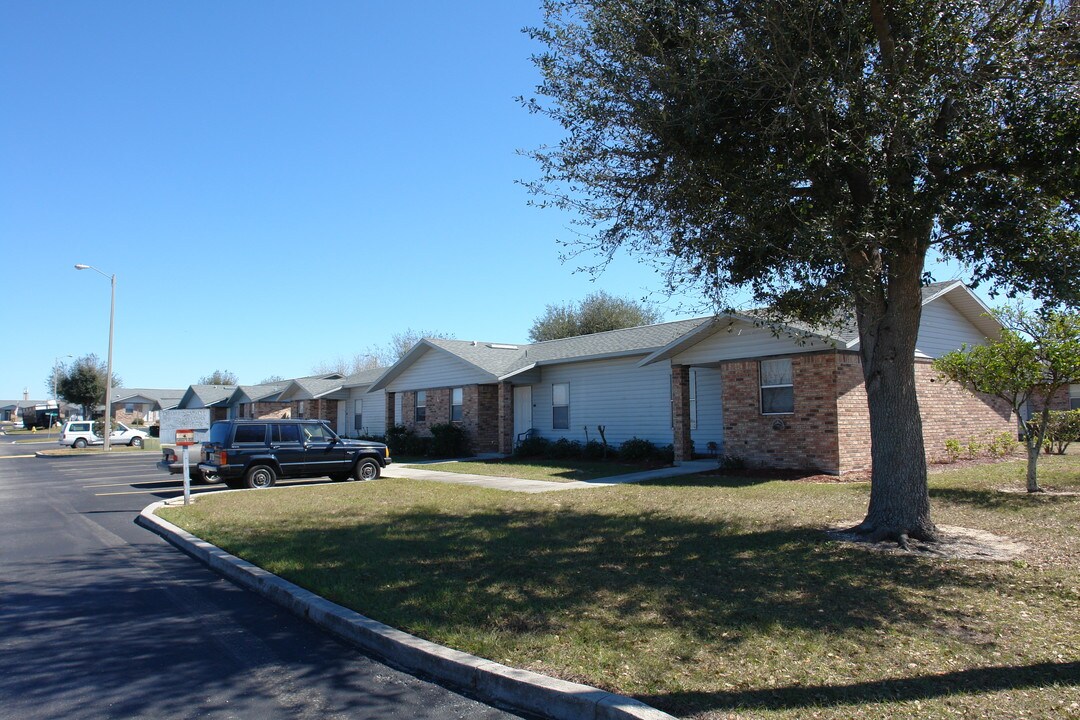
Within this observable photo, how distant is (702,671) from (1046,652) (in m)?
2.31

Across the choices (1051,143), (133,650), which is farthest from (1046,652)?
(133,650)

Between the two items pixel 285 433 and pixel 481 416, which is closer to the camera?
pixel 285 433

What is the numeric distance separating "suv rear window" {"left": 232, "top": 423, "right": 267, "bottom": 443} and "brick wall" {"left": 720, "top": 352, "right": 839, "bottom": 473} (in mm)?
10656

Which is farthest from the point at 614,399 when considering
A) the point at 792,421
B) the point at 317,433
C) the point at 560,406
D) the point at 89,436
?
the point at 89,436

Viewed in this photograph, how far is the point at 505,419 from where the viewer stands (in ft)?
85.1

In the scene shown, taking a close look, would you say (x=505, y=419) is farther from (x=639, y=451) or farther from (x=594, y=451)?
(x=639, y=451)

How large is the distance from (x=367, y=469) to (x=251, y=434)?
3.06 metres

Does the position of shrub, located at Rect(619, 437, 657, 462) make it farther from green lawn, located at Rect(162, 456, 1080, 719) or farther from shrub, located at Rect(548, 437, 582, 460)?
green lawn, located at Rect(162, 456, 1080, 719)

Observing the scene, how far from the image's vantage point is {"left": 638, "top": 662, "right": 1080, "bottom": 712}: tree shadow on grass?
4.45 meters

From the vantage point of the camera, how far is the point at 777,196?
28.2 feet

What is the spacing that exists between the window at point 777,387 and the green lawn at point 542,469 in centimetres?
373

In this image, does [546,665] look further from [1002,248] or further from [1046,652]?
[1002,248]

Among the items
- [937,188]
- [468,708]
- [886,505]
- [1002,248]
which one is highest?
[937,188]

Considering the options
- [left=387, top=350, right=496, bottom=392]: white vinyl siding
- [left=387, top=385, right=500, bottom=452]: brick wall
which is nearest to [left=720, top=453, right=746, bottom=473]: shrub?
[left=387, top=350, right=496, bottom=392]: white vinyl siding
